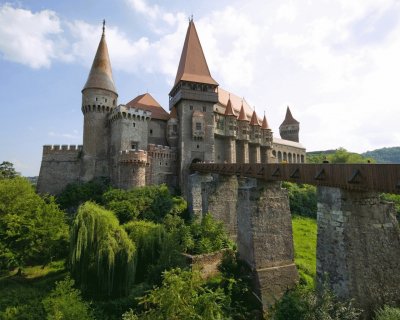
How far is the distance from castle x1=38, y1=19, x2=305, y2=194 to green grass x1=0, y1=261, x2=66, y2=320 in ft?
34.0

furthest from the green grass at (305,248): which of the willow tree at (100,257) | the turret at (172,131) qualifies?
the turret at (172,131)

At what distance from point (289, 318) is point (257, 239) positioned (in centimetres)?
498

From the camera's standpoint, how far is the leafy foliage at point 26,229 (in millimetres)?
16312

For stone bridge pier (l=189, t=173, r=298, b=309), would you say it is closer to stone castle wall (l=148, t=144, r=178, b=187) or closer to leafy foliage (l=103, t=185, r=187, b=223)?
leafy foliage (l=103, t=185, r=187, b=223)

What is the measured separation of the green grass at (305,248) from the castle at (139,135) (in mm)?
11739

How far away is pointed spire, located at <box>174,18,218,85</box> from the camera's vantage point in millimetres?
32625

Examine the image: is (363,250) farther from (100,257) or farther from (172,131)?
(172,131)

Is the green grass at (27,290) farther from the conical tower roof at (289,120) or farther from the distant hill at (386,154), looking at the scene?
the distant hill at (386,154)

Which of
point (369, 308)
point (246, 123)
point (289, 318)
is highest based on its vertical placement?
point (246, 123)

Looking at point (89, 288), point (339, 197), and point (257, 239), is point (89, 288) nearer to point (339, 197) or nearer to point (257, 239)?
point (257, 239)

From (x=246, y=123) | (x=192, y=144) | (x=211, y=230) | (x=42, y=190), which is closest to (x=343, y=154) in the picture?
(x=246, y=123)

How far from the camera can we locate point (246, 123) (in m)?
38.4

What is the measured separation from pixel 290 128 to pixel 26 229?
202 feet

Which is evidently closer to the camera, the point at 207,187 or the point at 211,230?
the point at 211,230
